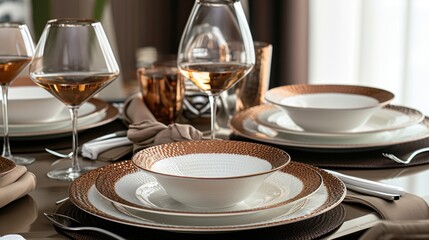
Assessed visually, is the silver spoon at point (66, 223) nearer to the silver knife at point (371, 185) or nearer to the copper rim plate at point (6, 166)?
the copper rim plate at point (6, 166)

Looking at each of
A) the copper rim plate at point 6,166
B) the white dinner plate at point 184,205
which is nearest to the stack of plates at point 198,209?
the white dinner plate at point 184,205

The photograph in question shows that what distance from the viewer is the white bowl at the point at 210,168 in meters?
1.03

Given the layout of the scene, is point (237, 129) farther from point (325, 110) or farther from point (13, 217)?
point (13, 217)

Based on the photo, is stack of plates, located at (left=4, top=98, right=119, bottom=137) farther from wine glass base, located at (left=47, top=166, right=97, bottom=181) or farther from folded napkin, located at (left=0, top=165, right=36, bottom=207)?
folded napkin, located at (left=0, top=165, right=36, bottom=207)

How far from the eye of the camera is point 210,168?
1.17 metres

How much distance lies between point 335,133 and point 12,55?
1.96ft

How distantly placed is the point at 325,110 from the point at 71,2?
3.08 metres

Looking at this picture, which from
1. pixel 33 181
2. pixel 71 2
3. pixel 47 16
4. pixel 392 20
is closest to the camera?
pixel 33 181

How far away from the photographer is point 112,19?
4.51 meters

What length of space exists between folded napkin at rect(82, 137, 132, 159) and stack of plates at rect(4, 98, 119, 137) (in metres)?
0.12

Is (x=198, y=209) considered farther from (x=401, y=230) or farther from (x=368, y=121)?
(x=368, y=121)

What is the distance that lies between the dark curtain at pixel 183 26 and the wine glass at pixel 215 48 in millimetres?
2019

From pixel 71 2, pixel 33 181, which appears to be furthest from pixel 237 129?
pixel 71 2

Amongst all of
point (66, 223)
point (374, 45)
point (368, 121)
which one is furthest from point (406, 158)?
point (374, 45)
